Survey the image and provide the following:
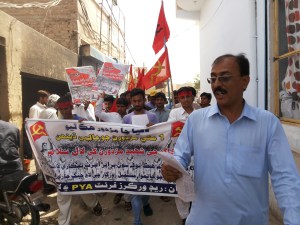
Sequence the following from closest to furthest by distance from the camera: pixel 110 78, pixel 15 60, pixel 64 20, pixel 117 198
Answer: pixel 117 198, pixel 110 78, pixel 15 60, pixel 64 20

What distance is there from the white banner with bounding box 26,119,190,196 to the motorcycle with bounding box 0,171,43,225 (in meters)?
0.30

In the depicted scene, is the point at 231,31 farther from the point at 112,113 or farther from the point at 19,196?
the point at 19,196

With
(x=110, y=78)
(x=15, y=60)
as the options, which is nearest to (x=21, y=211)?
(x=110, y=78)

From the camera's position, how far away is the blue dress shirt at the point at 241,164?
65.4 inches

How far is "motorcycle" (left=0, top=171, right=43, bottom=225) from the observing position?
3605 mm

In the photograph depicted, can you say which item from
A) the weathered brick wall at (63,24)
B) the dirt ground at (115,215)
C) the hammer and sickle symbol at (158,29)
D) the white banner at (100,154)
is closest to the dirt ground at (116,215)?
the dirt ground at (115,215)

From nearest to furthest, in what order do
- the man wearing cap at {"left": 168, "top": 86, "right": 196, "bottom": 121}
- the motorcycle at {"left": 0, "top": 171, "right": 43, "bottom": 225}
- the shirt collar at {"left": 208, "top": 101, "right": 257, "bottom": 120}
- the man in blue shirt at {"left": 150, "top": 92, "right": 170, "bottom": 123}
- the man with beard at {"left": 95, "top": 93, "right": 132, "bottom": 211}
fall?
the shirt collar at {"left": 208, "top": 101, "right": 257, "bottom": 120}
the motorcycle at {"left": 0, "top": 171, "right": 43, "bottom": 225}
the man wearing cap at {"left": 168, "top": 86, "right": 196, "bottom": 121}
the man with beard at {"left": 95, "top": 93, "right": 132, "bottom": 211}
the man in blue shirt at {"left": 150, "top": 92, "right": 170, "bottom": 123}

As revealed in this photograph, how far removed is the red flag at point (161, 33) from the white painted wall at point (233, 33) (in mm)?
1513

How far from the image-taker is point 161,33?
5.85 meters

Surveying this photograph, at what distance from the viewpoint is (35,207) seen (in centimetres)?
368

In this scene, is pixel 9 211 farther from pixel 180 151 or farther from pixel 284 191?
pixel 284 191

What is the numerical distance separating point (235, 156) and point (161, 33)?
4.52 meters

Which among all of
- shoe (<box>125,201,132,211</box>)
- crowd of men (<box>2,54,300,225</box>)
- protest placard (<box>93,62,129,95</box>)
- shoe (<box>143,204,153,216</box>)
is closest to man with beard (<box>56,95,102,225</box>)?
shoe (<box>125,201,132,211</box>)

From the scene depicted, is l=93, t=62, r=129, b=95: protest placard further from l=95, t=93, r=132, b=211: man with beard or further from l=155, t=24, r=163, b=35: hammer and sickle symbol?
l=155, t=24, r=163, b=35: hammer and sickle symbol
